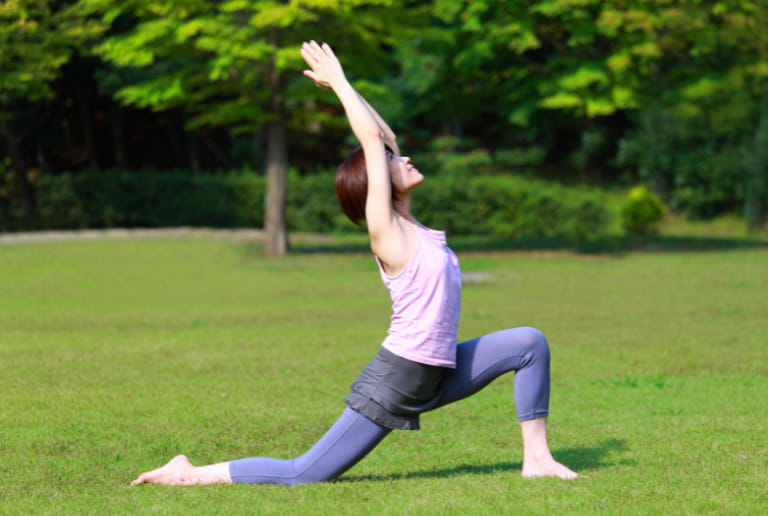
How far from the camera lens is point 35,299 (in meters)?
16.2

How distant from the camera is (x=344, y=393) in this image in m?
8.68

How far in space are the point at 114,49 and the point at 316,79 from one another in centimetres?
1815

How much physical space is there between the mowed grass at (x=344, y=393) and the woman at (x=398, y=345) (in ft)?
0.56

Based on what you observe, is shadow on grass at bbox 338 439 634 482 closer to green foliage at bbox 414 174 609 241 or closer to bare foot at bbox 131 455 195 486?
bare foot at bbox 131 455 195 486

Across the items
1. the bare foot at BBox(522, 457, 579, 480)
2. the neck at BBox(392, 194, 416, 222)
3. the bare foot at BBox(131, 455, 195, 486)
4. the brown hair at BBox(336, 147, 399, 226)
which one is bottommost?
the bare foot at BBox(522, 457, 579, 480)

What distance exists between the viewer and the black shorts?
15.9ft

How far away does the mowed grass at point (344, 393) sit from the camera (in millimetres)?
5051

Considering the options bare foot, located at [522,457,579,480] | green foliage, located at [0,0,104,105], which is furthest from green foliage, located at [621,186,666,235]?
bare foot, located at [522,457,579,480]

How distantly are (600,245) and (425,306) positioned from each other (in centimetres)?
2253

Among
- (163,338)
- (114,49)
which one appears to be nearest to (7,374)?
(163,338)

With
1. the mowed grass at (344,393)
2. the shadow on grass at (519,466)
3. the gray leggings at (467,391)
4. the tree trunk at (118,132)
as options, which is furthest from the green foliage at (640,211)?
the gray leggings at (467,391)

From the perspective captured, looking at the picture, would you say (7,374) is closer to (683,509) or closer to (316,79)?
(316,79)

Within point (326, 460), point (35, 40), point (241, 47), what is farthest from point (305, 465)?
point (35, 40)

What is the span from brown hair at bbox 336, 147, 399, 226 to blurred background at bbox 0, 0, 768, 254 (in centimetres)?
1643
